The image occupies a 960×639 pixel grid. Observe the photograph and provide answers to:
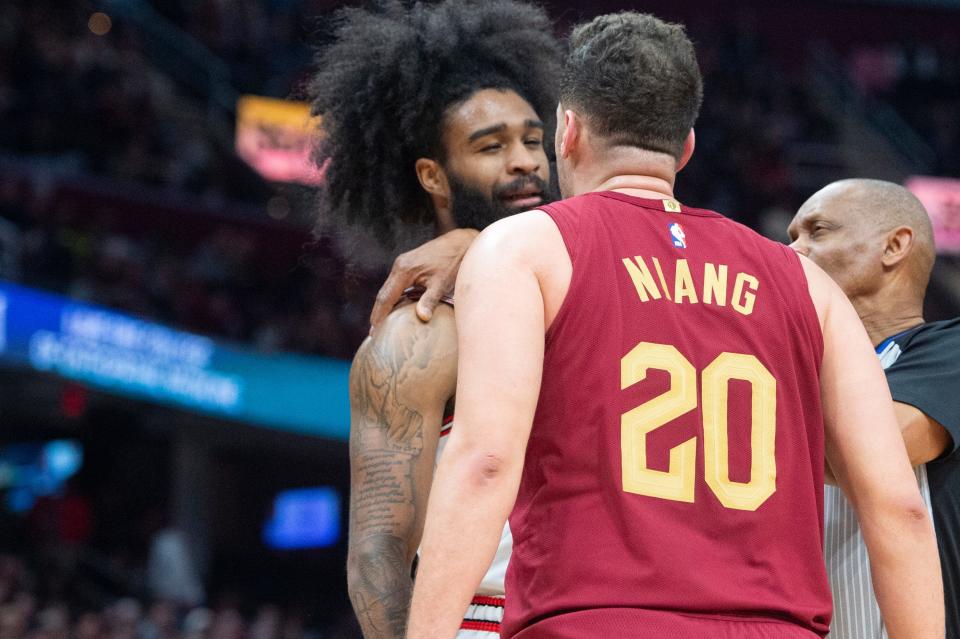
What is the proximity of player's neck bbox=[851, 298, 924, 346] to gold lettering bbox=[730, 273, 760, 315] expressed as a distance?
1171 millimetres

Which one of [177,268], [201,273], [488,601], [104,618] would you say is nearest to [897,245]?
[488,601]

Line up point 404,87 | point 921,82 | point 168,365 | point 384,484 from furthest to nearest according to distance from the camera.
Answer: point 921,82 → point 168,365 → point 404,87 → point 384,484

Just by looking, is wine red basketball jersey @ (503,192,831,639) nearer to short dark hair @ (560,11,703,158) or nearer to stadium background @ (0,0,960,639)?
short dark hair @ (560,11,703,158)

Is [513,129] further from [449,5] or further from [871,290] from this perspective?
[871,290]

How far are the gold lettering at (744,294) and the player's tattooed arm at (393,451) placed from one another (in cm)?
83

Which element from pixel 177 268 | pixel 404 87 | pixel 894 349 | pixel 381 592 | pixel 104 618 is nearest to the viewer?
pixel 381 592

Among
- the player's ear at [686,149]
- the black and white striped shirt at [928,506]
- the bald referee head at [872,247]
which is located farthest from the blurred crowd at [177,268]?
the player's ear at [686,149]

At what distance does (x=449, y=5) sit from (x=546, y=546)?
2.24 meters

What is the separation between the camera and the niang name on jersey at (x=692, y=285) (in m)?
2.27

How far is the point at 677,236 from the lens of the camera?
92.4 inches

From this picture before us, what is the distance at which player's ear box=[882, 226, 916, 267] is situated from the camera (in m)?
3.40

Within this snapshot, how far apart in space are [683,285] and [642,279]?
79mm

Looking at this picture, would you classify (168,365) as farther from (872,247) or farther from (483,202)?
(872,247)

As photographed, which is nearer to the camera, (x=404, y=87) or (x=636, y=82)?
(x=636, y=82)
